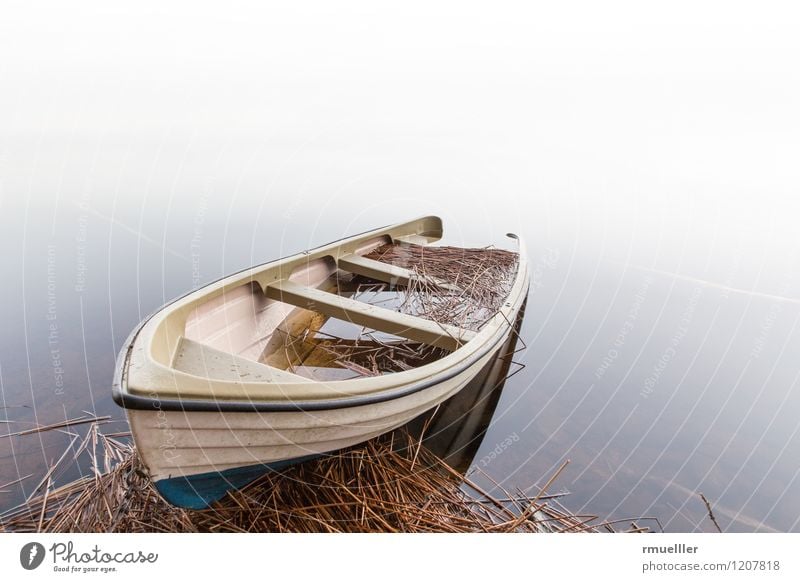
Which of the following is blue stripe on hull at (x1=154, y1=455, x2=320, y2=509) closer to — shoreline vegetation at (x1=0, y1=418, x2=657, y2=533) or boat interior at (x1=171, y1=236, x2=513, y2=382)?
shoreline vegetation at (x1=0, y1=418, x2=657, y2=533)

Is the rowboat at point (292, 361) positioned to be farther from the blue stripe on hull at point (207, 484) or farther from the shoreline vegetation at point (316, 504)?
the shoreline vegetation at point (316, 504)

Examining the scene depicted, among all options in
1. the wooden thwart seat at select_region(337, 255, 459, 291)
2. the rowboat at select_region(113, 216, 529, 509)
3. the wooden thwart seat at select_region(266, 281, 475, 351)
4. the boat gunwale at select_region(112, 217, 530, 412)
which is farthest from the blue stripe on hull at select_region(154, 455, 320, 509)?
the wooden thwart seat at select_region(337, 255, 459, 291)

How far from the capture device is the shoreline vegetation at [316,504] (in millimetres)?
1565

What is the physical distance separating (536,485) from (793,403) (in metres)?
1.77

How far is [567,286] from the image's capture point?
4.66 m

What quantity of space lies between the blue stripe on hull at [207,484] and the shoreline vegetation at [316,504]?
10cm

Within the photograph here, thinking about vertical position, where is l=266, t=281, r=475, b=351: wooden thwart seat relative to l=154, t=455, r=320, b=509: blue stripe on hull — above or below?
above

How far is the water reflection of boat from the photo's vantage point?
225 cm

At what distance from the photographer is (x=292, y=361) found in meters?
2.44

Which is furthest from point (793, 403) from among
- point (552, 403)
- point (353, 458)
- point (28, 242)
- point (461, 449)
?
point (28, 242)

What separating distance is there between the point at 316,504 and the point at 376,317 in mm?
921

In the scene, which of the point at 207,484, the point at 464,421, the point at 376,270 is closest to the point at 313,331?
the point at 376,270
